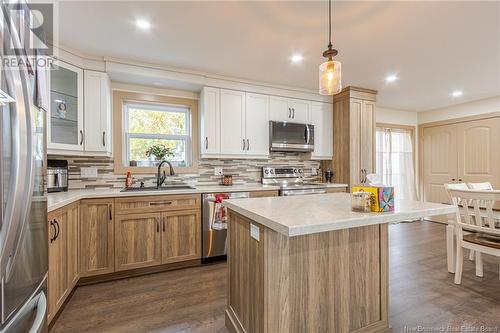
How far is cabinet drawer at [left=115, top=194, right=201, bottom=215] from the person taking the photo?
247 centimetres

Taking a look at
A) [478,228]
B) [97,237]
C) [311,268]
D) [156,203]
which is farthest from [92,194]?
[478,228]

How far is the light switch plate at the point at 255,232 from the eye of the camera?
1.29 m

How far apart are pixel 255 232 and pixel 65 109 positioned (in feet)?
8.14

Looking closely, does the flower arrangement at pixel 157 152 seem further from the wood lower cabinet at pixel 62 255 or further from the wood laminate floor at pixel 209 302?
the wood laminate floor at pixel 209 302

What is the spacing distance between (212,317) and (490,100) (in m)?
5.74

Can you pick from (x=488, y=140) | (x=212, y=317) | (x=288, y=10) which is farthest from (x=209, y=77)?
(x=488, y=140)

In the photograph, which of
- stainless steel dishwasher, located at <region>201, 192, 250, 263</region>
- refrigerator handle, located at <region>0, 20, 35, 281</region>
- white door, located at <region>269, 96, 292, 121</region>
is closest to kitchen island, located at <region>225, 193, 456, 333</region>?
refrigerator handle, located at <region>0, 20, 35, 281</region>

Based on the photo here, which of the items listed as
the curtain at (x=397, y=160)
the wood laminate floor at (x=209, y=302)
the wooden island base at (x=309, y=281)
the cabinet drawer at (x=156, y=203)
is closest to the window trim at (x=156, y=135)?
the cabinet drawer at (x=156, y=203)

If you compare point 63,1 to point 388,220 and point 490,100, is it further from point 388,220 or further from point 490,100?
point 490,100

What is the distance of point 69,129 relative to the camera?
8.29ft

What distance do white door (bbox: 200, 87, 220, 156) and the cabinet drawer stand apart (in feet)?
2.43

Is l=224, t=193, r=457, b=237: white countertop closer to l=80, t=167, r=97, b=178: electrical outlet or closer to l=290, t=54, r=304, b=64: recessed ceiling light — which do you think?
l=290, t=54, r=304, b=64: recessed ceiling light

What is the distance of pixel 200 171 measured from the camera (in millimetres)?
3465

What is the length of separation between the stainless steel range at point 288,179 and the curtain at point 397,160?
2.08m
